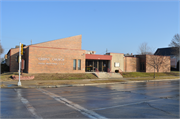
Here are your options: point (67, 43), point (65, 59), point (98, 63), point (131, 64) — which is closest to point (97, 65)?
point (98, 63)

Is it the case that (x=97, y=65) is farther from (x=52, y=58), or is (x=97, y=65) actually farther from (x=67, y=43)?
(x=52, y=58)

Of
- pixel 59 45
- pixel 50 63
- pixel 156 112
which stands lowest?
pixel 156 112

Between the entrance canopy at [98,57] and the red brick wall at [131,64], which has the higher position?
the entrance canopy at [98,57]

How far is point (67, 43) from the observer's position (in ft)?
105

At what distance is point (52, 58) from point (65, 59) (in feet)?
8.07

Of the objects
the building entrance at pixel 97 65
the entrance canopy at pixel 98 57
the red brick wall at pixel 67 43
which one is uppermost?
the red brick wall at pixel 67 43

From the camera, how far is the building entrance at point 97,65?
35.9 meters

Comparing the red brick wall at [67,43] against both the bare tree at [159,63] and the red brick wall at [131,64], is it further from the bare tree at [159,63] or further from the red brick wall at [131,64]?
the bare tree at [159,63]

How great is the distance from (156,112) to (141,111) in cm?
67

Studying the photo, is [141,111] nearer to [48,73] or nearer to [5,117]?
[5,117]

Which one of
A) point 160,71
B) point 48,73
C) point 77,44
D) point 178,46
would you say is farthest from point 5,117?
point 178,46

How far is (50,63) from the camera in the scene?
2895 cm

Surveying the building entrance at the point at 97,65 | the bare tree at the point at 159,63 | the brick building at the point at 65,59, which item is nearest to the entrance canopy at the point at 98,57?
the brick building at the point at 65,59

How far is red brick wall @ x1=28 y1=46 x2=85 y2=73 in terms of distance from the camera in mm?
27641
